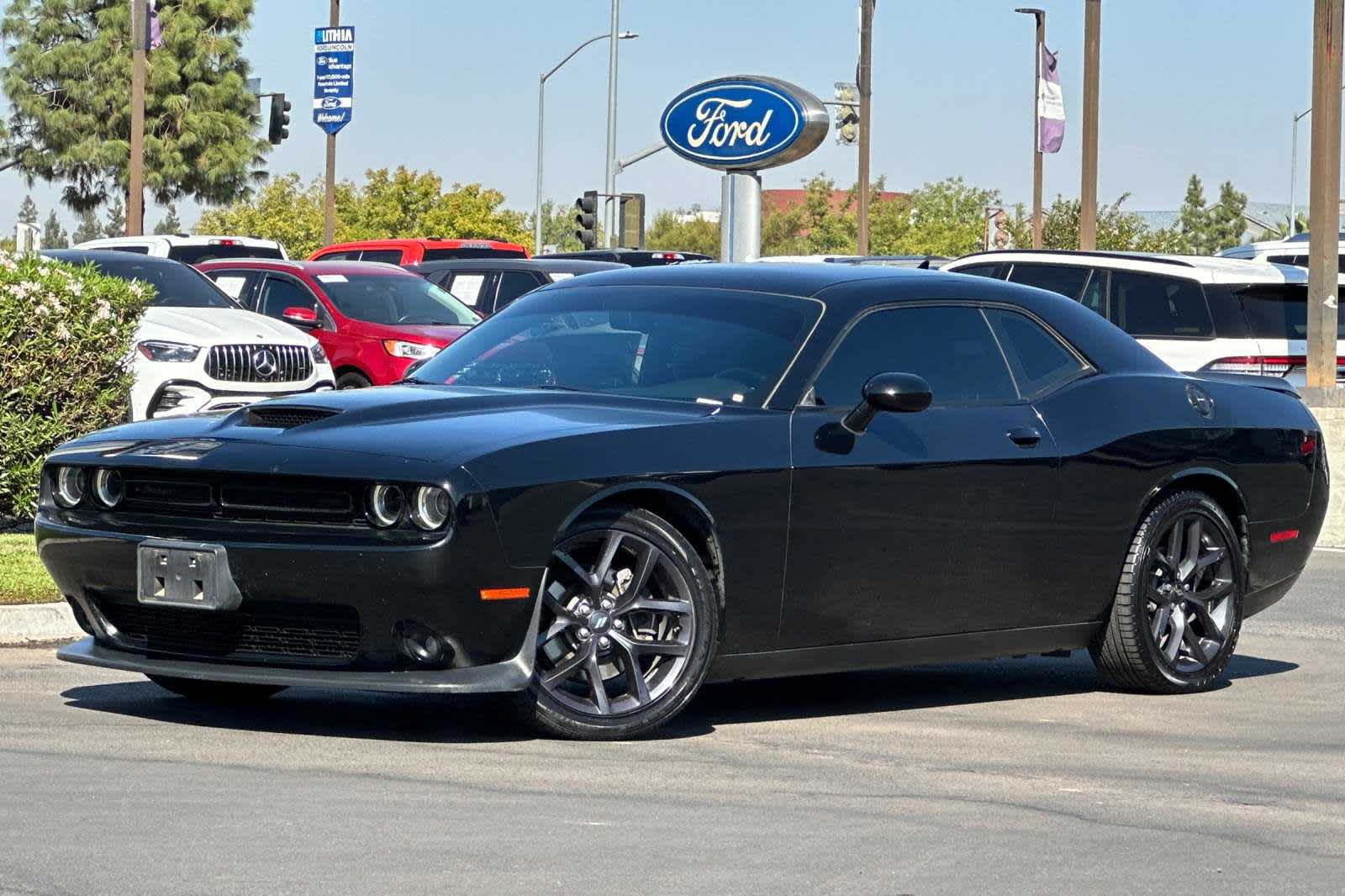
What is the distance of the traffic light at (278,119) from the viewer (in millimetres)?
47938

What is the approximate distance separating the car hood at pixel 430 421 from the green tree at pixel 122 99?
213ft

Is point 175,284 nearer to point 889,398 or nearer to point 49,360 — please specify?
point 49,360

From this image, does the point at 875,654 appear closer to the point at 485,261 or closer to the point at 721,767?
the point at 721,767

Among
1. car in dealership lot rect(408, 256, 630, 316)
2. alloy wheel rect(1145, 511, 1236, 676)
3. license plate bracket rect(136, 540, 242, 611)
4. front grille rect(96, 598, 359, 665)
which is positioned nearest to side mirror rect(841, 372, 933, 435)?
alloy wheel rect(1145, 511, 1236, 676)

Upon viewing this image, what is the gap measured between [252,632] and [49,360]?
19.9 ft

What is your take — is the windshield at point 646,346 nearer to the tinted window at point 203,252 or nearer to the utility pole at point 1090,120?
the tinted window at point 203,252

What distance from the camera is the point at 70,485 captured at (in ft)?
23.1

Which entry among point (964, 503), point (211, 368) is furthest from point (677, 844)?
point (211, 368)

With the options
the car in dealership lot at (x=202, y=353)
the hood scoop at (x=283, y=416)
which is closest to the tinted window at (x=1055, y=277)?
the car in dealership lot at (x=202, y=353)

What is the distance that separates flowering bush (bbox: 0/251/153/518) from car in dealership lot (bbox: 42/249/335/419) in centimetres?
271

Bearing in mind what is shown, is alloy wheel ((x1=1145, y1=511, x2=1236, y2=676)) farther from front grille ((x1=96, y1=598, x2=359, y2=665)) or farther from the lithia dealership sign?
the lithia dealership sign

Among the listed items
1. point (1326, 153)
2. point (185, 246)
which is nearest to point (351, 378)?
point (185, 246)

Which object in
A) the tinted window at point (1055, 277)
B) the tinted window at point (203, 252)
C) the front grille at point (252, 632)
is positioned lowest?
the front grille at point (252, 632)

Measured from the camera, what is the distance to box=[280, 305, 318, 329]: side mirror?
1936 centimetres
